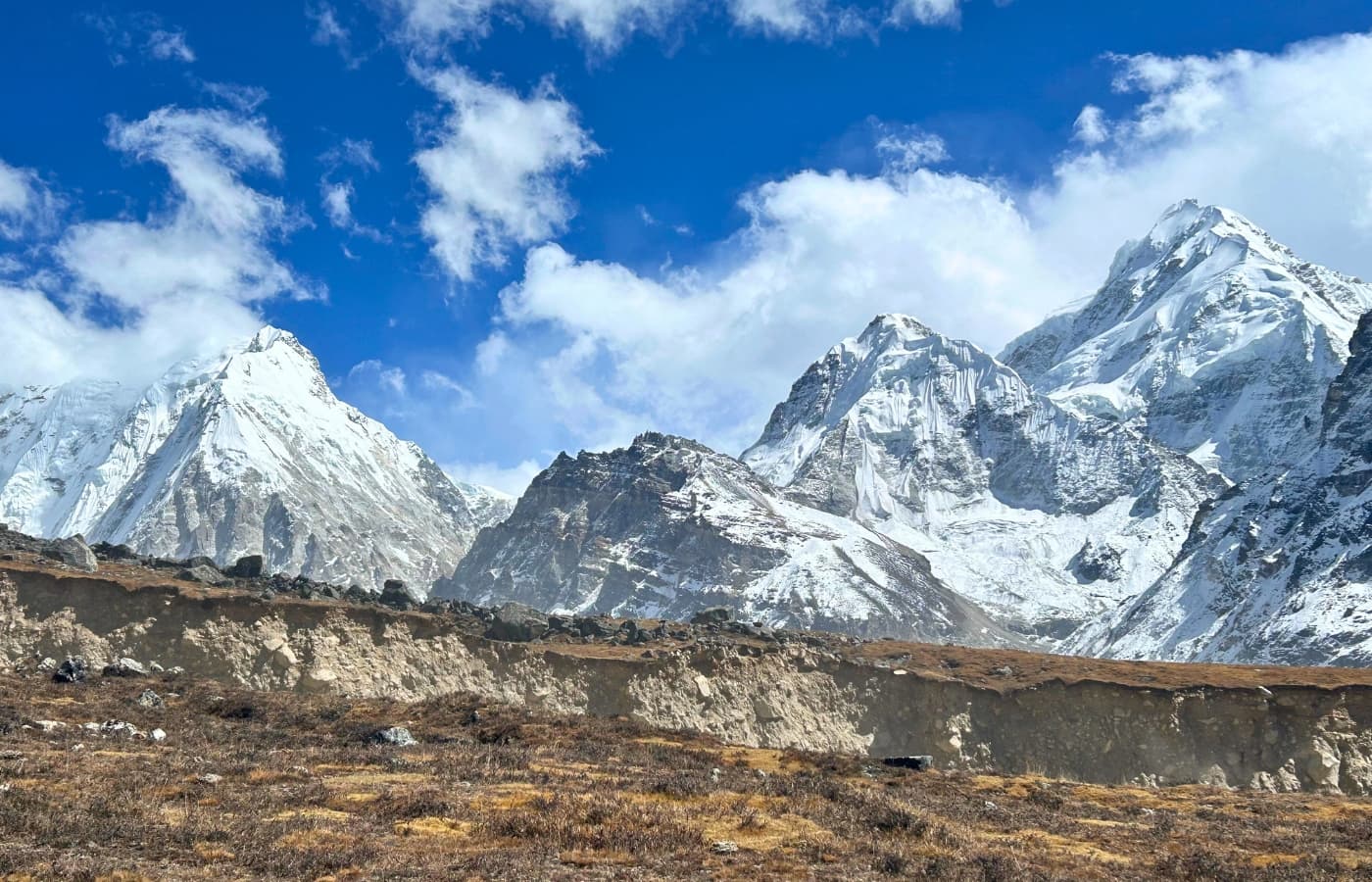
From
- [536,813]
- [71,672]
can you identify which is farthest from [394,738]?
[71,672]

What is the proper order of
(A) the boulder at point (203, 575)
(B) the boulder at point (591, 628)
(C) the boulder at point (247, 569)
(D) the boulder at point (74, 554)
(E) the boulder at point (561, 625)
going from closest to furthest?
(D) the boulder at point (74, 554) → (A) the boulder at point (203, 575) → (C) the boulder at point (247, 569) → (E) the boulder at point (561, 625) → (B) the boulder at point (591, 628)

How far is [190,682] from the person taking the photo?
38.3 m

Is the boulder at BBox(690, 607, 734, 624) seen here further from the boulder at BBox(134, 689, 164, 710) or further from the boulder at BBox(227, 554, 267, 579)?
the boulder at BBox(134, 689, 164, 710)

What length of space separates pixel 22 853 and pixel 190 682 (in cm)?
2378

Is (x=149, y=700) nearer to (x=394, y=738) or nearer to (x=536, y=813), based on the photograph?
(x=394, y=738)

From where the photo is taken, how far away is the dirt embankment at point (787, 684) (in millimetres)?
43219

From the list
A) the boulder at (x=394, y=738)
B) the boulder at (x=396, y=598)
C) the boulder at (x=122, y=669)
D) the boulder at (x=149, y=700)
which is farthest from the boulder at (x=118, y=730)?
the boulder at (x=396, y=598)

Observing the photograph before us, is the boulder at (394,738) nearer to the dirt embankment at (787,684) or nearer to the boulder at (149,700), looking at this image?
the boulder at (149,700)

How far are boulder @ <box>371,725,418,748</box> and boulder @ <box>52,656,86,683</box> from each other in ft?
38.2

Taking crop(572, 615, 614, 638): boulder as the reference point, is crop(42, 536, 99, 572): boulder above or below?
below

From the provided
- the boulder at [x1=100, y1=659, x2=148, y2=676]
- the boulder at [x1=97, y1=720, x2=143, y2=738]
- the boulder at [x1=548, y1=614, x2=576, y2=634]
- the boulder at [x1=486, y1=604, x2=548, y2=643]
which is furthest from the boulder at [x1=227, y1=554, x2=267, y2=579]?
the boulder at [x1=97, y1=720, x2=143, y2=738]

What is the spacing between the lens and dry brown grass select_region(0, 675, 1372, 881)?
57.3 feet

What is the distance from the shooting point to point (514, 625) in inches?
2050

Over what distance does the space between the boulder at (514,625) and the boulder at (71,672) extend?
1762cm
